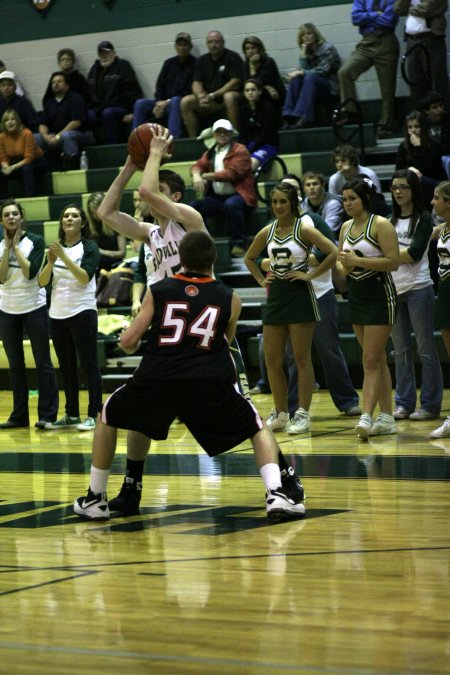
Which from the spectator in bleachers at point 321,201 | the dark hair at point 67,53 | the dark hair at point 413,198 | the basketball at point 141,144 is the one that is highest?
the basketball at point 141,144

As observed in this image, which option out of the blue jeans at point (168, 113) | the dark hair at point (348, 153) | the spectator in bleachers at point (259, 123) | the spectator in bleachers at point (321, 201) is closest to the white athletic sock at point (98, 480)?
the spectator in bleachers at point (321, 201)

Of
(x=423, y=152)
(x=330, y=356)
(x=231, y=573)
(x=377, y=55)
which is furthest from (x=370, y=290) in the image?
(x=377, y=55)

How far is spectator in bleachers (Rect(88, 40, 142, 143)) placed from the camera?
1398cm

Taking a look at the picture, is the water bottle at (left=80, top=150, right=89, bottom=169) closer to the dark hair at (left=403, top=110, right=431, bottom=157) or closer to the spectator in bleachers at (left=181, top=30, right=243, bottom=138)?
the spectator in bleachers at (left=181, top=30, right=243, bottom=138)

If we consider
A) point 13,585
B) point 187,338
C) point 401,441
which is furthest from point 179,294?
point 401,441

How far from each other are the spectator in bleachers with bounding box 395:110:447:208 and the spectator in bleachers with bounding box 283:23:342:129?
7.64ft

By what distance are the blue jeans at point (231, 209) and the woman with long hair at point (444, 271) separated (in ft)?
14.3

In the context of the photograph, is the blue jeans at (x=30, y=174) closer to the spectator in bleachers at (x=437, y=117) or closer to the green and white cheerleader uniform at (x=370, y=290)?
the spectator in bleachers at (x=437, y=117)

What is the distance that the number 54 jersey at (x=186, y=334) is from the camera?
4859 mm

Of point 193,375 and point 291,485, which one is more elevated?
point 193,375

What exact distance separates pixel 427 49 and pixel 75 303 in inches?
195

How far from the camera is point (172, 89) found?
44.4 feet

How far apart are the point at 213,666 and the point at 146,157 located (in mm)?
3076

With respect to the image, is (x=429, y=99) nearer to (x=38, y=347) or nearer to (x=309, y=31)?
(x=309, y=31)
